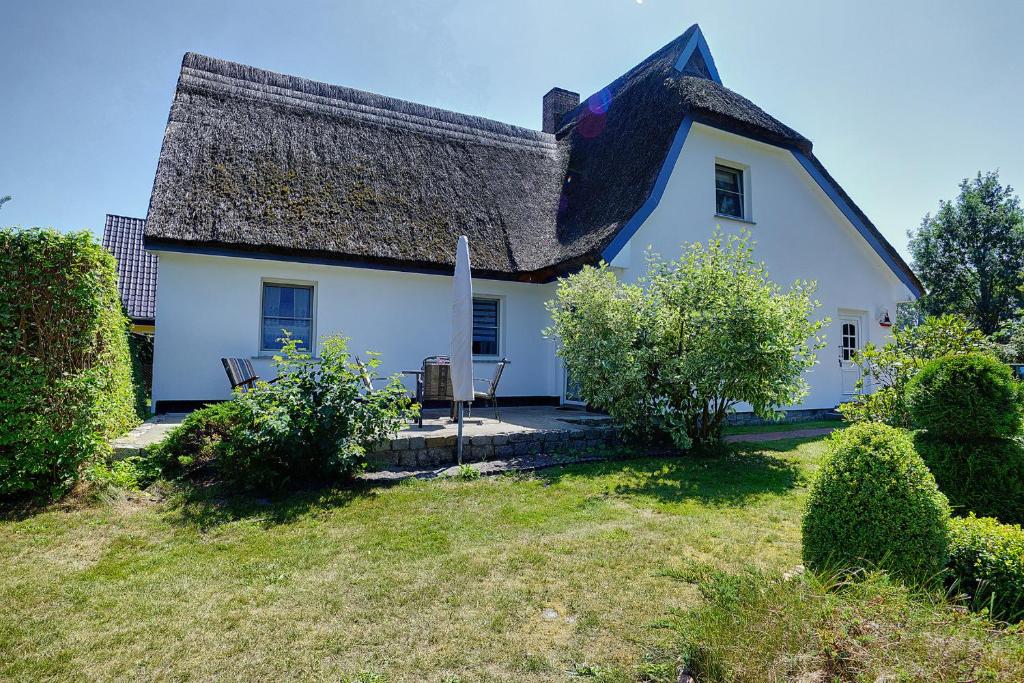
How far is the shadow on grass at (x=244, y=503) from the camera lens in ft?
13.8

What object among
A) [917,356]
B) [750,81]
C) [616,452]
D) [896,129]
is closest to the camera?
[917,356]

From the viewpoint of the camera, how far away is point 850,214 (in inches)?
463

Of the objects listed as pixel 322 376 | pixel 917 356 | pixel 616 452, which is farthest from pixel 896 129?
pixel 322 376

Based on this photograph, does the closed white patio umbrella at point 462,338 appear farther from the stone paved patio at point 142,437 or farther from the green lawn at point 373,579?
the stone paved patio at point 142,437

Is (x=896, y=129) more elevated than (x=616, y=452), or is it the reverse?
(x=896, y=129)

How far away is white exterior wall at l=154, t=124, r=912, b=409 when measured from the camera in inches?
337

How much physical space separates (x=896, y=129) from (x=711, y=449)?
→ 8178mm

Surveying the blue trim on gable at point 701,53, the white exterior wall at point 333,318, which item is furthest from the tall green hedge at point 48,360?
the blue trim on gable at point 701,53

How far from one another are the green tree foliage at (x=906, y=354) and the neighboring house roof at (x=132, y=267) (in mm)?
16026

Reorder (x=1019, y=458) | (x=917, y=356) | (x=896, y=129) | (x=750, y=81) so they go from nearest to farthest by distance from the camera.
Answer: (x=1019, y=458) < (x=917, y=356) < (x=896, y=129) < (x=750, y=81)

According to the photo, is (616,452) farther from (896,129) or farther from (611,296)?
(896,129)

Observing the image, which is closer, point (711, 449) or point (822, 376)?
point (711, 449)

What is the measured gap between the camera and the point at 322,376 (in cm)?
542

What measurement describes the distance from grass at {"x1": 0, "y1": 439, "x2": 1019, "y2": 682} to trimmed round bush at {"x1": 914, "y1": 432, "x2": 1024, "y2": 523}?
3.64 feet
